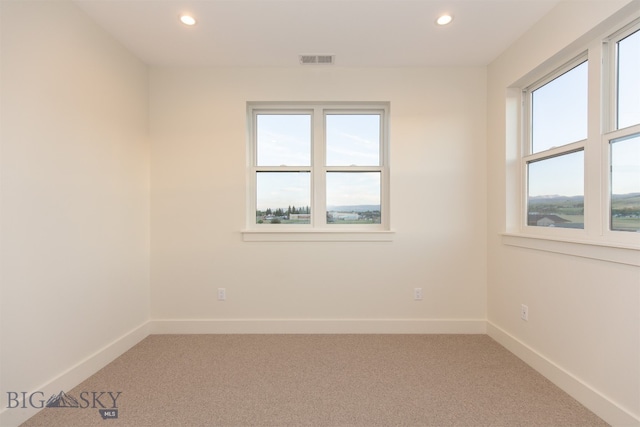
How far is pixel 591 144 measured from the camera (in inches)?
67.3

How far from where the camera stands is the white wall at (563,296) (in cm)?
149

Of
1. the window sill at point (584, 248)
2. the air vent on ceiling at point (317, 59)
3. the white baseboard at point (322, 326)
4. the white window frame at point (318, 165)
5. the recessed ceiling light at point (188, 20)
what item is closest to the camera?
the window sill at point (584, 248)

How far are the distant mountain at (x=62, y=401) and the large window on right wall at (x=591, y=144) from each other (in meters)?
3.44

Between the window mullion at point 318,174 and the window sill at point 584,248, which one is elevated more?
the window mullion at point 318,174

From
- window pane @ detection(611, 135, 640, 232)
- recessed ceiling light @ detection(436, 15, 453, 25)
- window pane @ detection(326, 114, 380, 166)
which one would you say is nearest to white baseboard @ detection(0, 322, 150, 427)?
window pane @ detection(326, 114, 380, 166)

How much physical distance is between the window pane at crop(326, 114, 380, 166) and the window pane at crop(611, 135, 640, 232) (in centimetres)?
173

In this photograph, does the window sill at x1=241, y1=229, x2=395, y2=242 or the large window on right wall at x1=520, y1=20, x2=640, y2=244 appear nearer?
the large window on right wall at x1=520, y1=20, x2=640, y2=244

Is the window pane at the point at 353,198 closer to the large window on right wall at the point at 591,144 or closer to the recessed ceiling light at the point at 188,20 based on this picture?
the large window on right wall at the point at 591,144

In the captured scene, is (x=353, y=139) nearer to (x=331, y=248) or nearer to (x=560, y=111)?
(x=331, y=248)

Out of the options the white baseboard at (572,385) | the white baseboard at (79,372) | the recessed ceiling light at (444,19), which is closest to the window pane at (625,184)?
the white baseboard at (572,385)

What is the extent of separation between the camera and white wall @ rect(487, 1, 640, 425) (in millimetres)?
1490

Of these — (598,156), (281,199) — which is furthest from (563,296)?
(281,199)

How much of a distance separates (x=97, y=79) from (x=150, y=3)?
2.36 ft

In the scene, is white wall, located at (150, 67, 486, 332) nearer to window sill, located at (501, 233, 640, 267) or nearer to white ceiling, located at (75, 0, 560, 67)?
white ceiling, located at (75, 0, 560, 67)
